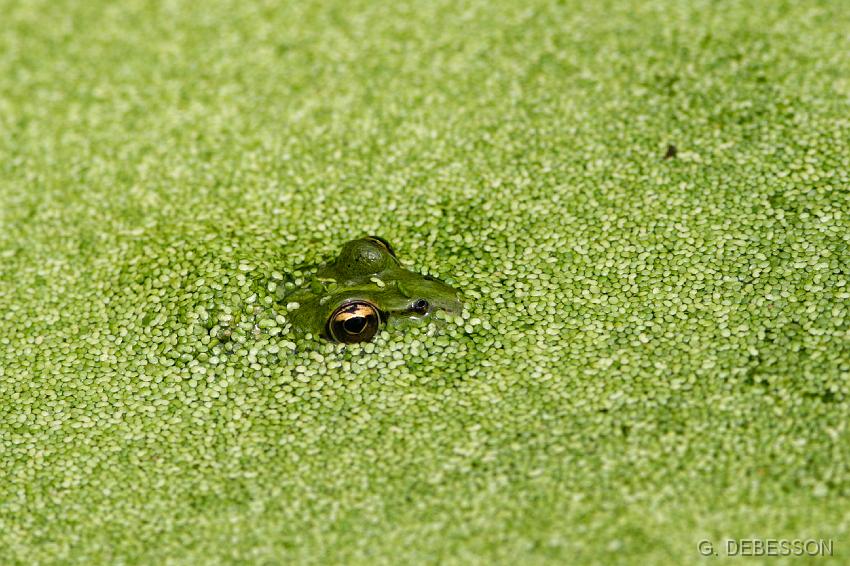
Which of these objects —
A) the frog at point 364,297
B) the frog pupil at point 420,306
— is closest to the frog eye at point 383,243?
the frog at point 364,297

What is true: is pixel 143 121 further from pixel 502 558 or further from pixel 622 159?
pixel 502 558

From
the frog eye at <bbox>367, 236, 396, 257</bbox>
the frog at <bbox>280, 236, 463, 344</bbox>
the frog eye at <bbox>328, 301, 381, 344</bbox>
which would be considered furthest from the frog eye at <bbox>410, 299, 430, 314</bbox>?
the frog eye at <bbox>367, 236, 396, 257</bbox>

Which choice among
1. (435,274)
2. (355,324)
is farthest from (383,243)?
(355,324)

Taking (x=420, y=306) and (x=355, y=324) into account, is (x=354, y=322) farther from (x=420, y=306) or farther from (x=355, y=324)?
(x=420, y=306)

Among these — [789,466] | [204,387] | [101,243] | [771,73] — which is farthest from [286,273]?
[771,73]

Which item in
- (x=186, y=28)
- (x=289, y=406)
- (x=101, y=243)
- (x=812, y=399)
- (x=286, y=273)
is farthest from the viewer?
(x=186, y=28)

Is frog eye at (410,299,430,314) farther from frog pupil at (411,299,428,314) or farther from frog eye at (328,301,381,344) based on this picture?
frog eye at (328,301,381,344)
